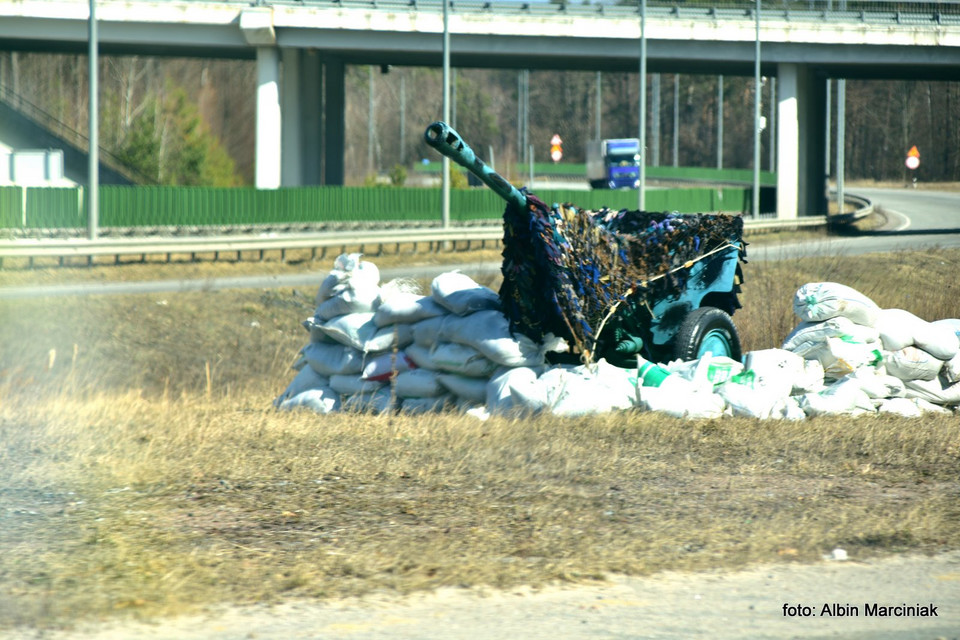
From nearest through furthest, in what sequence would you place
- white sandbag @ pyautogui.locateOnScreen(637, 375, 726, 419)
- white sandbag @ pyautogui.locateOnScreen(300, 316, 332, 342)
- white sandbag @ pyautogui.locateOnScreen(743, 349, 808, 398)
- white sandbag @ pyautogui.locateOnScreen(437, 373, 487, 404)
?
white sandbag @ pyautogui.locateOnScreen(637, 375, 726, 419) → white sandbag @ pyautogui.locateOnScreen(743, 349, 808, 398) → white sandbag @ pyautogui.locateOnScreen(437, 373, 487, 404) → white sandbag @ pyautogui.locateOnScreen(300, 316, 332, 342)

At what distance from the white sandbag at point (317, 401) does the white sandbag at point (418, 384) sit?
0.62m

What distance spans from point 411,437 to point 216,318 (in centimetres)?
1458

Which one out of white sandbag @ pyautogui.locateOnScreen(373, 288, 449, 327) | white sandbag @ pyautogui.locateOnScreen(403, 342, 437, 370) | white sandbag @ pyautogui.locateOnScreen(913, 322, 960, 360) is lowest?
white sandbag @ pyautogui.locateOnScreen(403, 342, 437, 370)

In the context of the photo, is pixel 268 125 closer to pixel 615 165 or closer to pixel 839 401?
pixel 615 165

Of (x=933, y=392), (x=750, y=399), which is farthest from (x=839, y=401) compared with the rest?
(x=933, y=392)

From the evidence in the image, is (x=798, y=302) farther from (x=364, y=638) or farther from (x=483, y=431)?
(x=364, y=638)

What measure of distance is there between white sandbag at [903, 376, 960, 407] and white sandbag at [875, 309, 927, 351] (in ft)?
1.06

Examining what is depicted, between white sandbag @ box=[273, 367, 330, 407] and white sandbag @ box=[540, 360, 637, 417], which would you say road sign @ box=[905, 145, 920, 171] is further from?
white sandbag @ box=[540, 360, 637, 417]

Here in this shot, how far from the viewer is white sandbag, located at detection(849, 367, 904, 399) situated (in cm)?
929

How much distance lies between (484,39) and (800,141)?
13.1m

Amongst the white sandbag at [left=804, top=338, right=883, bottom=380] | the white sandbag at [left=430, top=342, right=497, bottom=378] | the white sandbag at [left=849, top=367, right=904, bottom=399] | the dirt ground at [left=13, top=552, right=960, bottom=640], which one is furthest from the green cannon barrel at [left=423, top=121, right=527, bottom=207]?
the dirt ground at [left=13, top=552, right=960, bottom=640]

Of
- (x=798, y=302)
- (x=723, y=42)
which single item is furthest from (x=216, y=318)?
(x=723, y=42)

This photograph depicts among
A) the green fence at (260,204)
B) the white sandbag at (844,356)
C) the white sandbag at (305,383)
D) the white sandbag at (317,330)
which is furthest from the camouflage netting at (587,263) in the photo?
the green fence at (260,204)

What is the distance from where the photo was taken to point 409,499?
20.7ft
